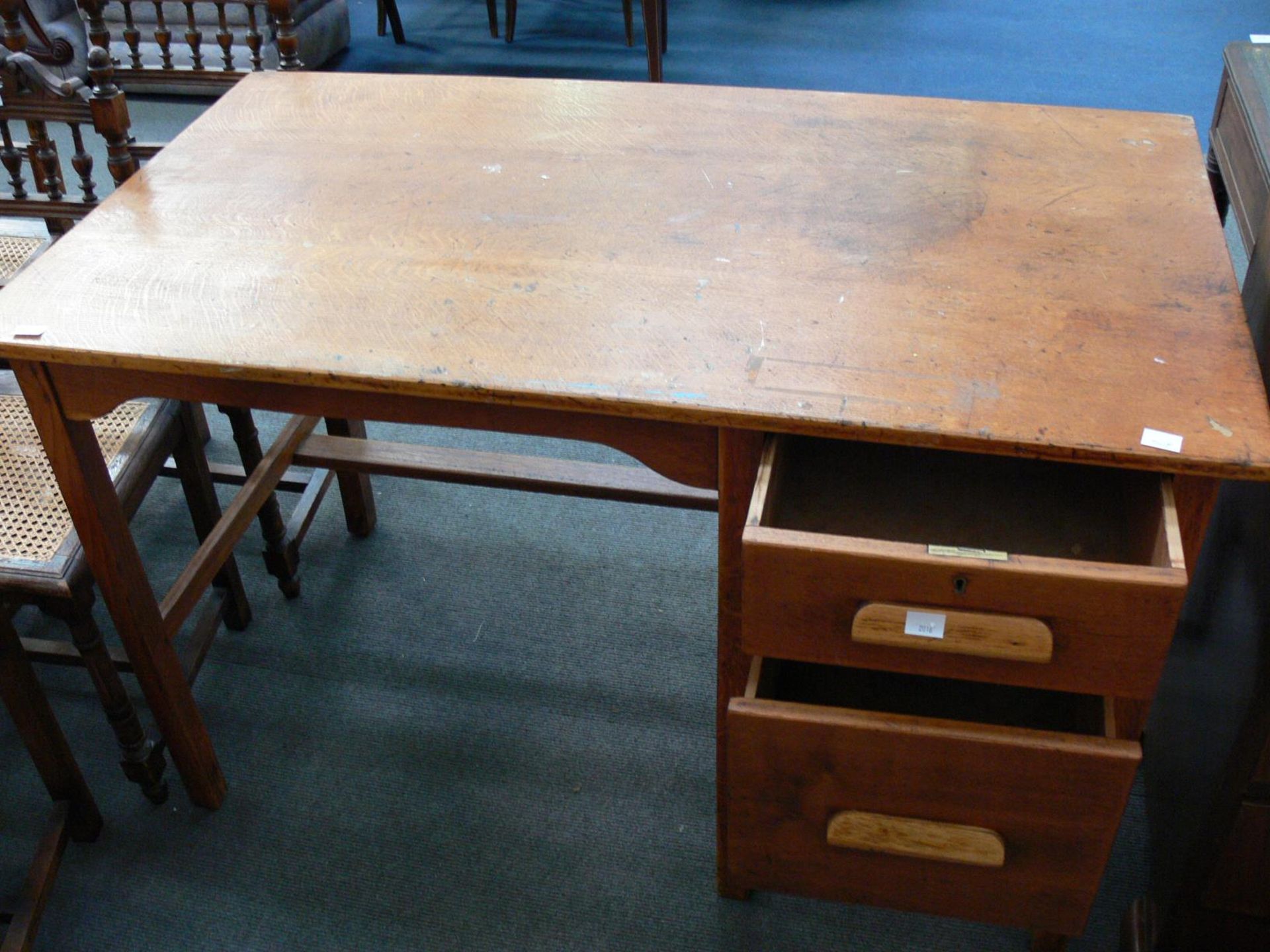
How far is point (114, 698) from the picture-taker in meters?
1.43

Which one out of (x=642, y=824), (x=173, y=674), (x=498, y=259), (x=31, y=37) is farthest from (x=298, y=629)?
(x=31, y=37)

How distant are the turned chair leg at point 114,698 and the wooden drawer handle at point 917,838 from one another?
2.97 ft

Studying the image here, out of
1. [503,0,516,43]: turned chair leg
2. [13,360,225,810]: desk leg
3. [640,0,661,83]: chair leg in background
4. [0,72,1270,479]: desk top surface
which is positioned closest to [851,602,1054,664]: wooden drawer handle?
[0,72,1270,479]: desk top surface

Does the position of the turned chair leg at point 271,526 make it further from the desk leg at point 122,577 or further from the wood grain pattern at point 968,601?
the wood grain pattern at point 968,601

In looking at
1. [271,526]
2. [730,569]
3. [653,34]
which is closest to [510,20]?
[653,34]

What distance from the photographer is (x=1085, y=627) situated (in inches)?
36.5

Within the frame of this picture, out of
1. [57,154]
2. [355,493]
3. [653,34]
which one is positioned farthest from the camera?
[653,34]

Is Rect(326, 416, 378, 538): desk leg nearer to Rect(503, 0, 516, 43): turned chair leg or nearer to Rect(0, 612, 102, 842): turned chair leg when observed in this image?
Rect(0, 612, 102, 842): turned chair leg

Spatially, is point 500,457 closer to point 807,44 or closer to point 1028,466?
point 1028,466

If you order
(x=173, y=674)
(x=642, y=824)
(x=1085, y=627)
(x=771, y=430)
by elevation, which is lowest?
(x=642, y=824)

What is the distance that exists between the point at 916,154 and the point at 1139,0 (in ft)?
12.3

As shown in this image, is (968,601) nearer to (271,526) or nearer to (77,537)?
(77,537)

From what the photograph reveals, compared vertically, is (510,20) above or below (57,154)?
below

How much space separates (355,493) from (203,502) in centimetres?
31
